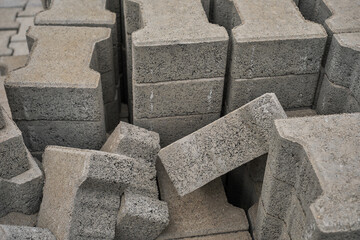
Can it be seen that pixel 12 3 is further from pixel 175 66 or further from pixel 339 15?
pixel 339 15

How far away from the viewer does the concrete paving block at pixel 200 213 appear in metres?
3.64

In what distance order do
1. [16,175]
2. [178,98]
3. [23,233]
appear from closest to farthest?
[23,233] < [16,175] < [178,98]

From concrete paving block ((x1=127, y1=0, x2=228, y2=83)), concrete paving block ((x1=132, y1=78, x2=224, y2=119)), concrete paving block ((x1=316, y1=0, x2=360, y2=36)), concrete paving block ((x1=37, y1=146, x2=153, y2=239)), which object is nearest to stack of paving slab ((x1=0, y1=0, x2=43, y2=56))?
concrete paving block ((x1=132, y1=78, x2=224, y2=119))

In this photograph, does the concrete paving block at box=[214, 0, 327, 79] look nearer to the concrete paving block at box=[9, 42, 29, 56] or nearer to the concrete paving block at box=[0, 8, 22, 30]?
the concrete paving block at box=[9, 42, 29, 56]

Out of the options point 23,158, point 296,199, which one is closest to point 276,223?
point 296,199

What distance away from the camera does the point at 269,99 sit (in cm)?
348

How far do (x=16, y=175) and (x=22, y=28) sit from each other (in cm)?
493

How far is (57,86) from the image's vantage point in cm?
370

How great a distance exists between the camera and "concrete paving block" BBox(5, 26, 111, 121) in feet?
12.2

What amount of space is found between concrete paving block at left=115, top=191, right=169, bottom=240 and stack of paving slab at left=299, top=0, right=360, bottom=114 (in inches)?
65.1

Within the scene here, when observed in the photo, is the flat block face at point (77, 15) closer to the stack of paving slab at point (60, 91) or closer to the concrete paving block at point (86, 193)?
the stack of paving slab at point (60, 91)

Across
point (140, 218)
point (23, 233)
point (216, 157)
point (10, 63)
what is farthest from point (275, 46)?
point (10, 63)

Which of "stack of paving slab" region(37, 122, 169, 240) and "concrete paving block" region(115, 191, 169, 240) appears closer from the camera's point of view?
"stack of paving slab" region(37, 122, 169, 240)

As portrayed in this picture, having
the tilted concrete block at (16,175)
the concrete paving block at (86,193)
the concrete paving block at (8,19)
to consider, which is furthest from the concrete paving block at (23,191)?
the concrete paving block at (8,19)
